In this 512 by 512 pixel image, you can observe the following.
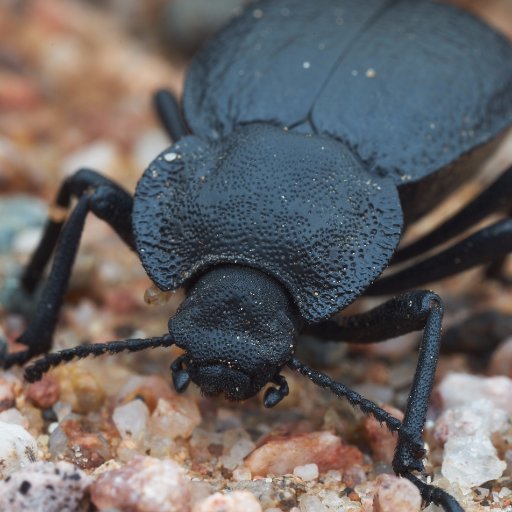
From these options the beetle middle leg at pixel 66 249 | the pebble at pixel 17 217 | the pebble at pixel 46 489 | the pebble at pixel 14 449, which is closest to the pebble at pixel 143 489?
the pebble at pixel 46 489

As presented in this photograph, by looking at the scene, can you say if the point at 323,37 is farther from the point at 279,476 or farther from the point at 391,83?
the point at 279,476

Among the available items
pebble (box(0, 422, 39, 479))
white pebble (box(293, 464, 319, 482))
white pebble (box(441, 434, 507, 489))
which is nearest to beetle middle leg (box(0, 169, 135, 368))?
pebble (box(0, 422, 39, 479))

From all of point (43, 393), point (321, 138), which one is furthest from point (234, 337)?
point (321, 138)

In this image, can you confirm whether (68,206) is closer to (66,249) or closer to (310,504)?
(66,249)

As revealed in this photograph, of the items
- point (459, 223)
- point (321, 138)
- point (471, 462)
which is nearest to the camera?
point (471, 462)

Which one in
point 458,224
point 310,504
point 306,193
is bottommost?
point 310,504

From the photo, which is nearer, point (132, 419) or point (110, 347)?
point (110, 347)
